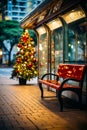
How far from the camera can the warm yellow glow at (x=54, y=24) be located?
14023 mm

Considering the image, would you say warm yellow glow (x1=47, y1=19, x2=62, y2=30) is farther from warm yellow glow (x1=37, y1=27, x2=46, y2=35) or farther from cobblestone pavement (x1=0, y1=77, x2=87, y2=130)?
cobblestone pavement (x1=0, y1=77, x2=87, y2=130)


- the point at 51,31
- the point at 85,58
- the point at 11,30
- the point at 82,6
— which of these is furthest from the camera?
the point at 11,30

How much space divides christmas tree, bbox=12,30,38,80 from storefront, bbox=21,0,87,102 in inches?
16.4

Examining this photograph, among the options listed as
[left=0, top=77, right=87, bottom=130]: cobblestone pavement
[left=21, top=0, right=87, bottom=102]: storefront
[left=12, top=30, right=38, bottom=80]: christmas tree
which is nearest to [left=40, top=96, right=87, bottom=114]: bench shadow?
[left=0, top=77, right=87, bottom=130]: cobblestone pavement

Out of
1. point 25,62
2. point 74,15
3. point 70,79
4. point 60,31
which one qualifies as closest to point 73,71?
point 70,79

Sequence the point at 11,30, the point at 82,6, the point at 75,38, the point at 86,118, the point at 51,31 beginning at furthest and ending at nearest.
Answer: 1. the point at 11,30
2. the point at 51,31
3. the point at 75,38
4. the point at 82,6
5. the point at 86,118

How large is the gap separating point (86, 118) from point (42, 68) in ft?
29.5

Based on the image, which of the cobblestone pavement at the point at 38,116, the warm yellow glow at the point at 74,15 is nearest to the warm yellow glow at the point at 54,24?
the warm yellow glow at the point at 74,15

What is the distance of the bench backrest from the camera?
10.1 m

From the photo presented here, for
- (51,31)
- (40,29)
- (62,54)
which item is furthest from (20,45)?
(62,54)

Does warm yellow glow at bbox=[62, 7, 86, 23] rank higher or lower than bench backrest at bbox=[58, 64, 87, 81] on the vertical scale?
higher

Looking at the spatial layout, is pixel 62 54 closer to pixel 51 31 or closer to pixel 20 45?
pixel 51 31

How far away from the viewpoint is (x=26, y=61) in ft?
59.0

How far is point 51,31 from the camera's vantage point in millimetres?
15438
